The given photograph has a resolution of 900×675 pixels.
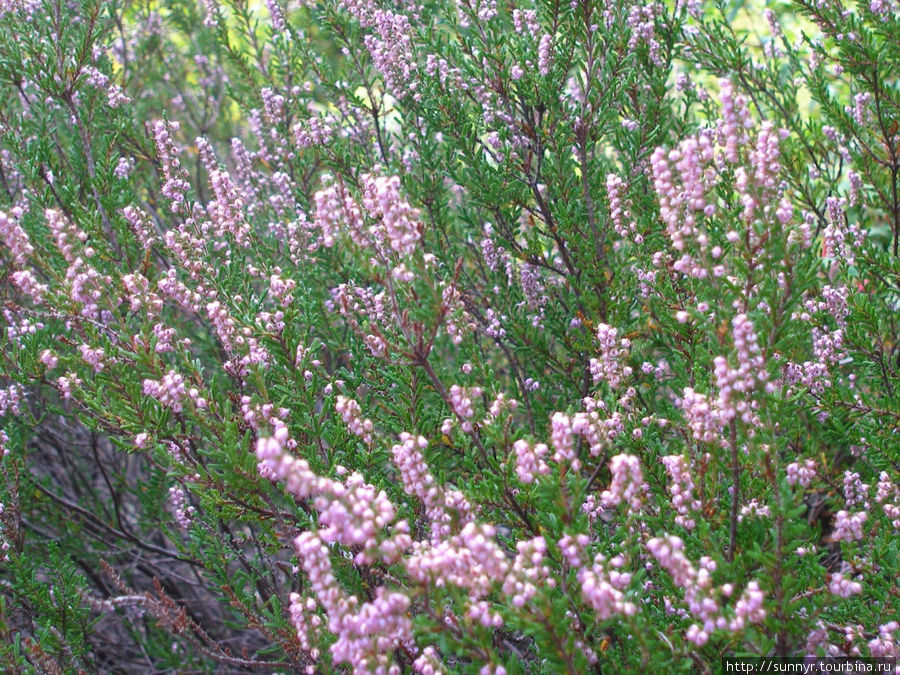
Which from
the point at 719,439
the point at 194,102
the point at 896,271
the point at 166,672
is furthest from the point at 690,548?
the point at 194,102

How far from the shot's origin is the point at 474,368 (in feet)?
10.4

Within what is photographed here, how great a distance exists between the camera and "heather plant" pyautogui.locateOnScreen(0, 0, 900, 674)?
1980 millimetres

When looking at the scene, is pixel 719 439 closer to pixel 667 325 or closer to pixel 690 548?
pixel 690 548

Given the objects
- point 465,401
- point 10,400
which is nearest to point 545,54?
point 465,401

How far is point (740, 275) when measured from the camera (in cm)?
214

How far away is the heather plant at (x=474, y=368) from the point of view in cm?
198

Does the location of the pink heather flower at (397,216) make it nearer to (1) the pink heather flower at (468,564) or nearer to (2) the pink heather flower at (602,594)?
(1) the pink heather flower at (468,564)

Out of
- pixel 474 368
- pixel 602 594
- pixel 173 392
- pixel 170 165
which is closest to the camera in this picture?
pixel 602 594

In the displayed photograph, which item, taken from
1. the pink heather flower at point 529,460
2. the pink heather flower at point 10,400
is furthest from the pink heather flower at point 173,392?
the pink heather flower at point 10,400

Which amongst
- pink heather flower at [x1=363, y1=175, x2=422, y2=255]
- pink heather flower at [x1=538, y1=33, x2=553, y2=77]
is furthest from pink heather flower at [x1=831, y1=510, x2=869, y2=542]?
pink heather flower at [x1=538, y1=33, x2=553, y2=77]

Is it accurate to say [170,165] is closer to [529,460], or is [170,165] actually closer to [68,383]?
[68,383]

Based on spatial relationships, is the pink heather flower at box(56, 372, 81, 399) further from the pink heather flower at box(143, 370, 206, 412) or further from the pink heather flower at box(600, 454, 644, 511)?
the pink heather flower at box(600, 454, 644, 511)

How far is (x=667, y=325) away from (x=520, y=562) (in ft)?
4.74

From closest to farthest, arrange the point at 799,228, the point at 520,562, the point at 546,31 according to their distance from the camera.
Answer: the point at 520,562 < the point at 799,228 < the point at 546,31
